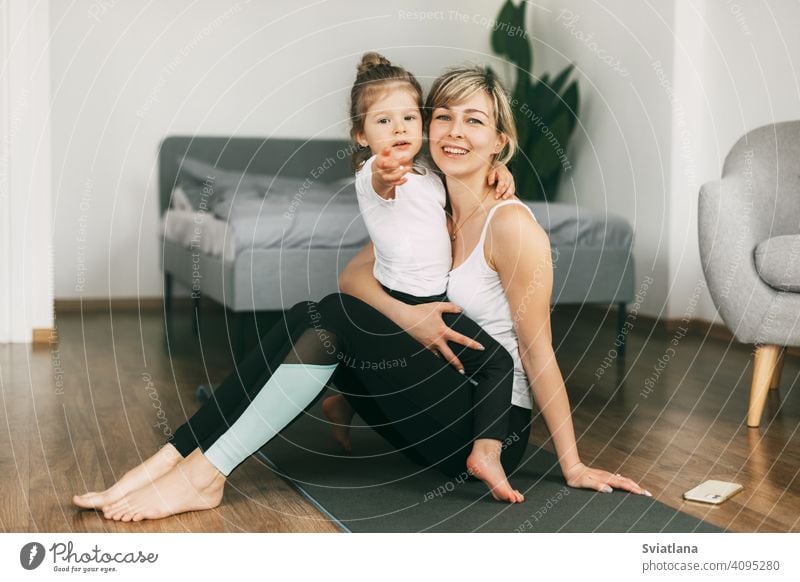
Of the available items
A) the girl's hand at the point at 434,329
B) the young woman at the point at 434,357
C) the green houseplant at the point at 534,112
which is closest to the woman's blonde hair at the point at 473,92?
the young woman at the point at 434,357

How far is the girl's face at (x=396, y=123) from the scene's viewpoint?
64.3 inches

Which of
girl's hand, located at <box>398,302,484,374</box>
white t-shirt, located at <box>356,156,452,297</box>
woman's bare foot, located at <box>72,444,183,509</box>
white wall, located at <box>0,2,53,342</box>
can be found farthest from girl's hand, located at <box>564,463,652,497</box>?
white wall, located at <box>0,2,53,342</box>

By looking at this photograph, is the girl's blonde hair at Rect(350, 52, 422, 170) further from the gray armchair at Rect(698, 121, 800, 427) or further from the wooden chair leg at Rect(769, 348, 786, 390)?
the wooden chair leg at Rect(769, 348, 786, 390)

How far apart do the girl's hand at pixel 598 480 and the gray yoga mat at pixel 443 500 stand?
12 mm

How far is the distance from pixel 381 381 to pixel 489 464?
217mm

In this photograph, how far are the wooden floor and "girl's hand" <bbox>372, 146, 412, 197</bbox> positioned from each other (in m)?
0.55

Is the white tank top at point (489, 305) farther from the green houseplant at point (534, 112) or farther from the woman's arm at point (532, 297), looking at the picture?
the green houseplant at point (534, 112)

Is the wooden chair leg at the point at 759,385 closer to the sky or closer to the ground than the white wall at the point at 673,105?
closer to the ground

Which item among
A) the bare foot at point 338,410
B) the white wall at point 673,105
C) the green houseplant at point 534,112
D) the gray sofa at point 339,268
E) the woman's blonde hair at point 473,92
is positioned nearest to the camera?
the woman's blonde hair at point 473,92

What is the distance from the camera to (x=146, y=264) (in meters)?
5.00
